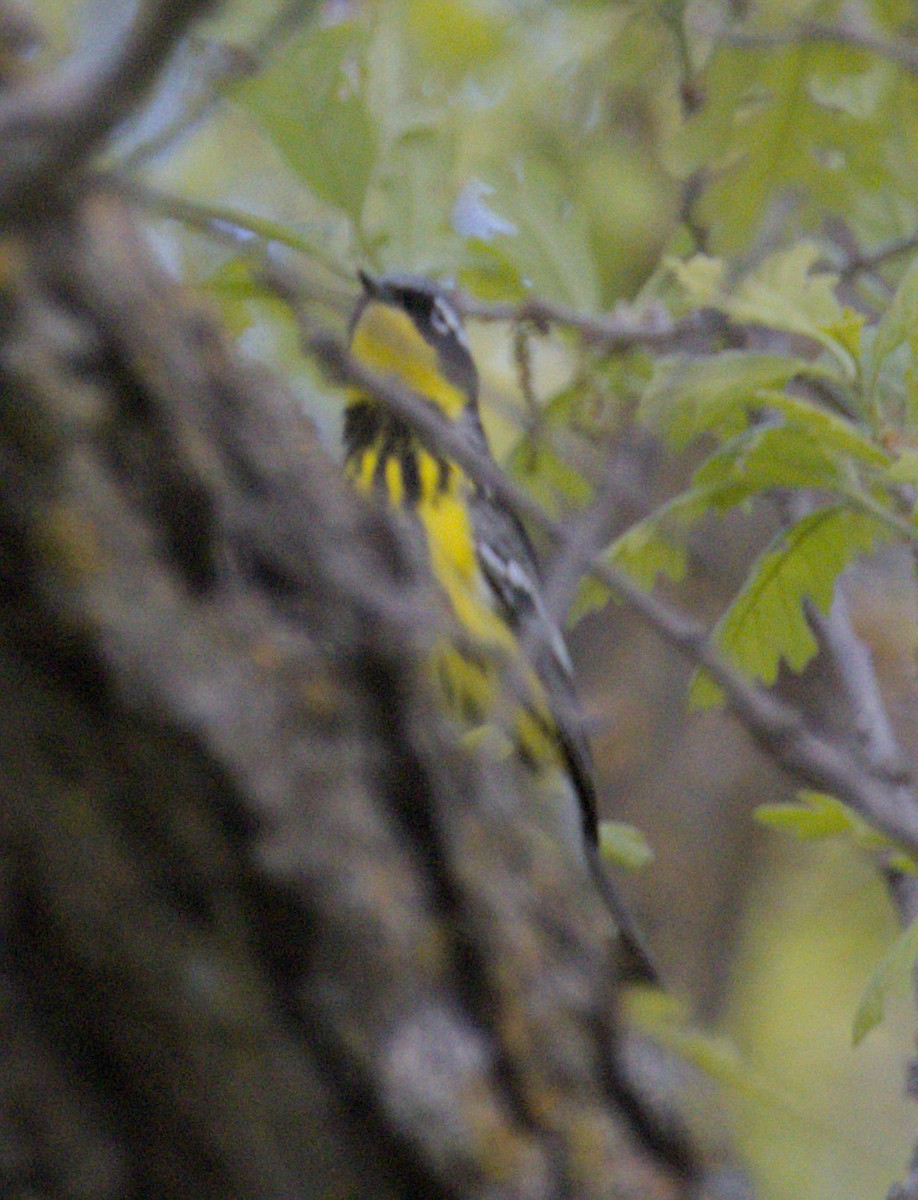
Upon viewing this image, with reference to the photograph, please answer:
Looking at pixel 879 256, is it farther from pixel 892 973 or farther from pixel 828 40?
pixel 892 973

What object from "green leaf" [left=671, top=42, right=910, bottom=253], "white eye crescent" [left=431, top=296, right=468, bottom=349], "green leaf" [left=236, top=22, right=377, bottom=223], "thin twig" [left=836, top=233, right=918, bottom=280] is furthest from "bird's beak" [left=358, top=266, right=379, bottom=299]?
"thin twig" [left=836, top=233, right=918, bottom=280]

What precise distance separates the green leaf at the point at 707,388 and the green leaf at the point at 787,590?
0.53ft

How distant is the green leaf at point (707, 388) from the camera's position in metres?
1.65

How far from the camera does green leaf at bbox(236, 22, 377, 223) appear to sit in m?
1.89

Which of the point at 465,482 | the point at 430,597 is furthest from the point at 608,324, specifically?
the point at 430,597

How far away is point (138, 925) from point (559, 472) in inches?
60.9

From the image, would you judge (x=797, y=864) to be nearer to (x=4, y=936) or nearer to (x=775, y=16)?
(x=775, y=16)

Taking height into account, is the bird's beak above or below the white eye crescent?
above

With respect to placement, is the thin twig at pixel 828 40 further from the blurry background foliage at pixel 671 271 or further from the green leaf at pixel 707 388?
the green leaf at pixel 707 388

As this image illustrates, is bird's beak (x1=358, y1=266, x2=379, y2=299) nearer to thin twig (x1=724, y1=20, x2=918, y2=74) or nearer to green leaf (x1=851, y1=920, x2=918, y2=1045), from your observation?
thin twig (x1=724, y1=20, x2=918, y2=74)

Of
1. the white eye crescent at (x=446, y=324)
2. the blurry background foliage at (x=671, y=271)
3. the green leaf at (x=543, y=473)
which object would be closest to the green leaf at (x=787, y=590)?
the blurry background foliage at (x=671, y=271)

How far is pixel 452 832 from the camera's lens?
0.98m

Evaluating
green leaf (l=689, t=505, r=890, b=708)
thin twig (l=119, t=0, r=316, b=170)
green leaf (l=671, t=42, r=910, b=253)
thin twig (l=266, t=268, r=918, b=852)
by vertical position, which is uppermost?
thin twig (l=119, t=0, r=316, b=170)

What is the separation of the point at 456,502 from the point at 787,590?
50.9 inches
